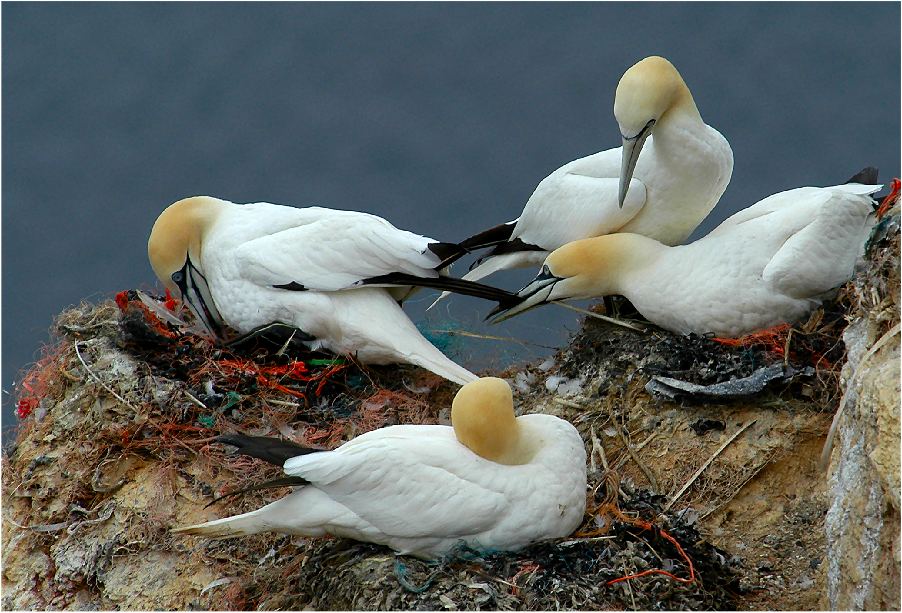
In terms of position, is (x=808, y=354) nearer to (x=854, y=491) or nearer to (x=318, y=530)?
(x=854, y=491)

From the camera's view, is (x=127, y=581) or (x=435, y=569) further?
(x=127, y=581)

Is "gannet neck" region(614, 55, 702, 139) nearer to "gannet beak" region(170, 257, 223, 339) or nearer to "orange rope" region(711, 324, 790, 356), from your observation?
"orange rope" region(711, 324, 790, 356)

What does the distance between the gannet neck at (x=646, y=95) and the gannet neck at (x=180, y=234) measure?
6.97 ft

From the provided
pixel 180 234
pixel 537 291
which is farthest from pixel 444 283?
pixel 180 234

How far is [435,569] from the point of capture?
232 inches

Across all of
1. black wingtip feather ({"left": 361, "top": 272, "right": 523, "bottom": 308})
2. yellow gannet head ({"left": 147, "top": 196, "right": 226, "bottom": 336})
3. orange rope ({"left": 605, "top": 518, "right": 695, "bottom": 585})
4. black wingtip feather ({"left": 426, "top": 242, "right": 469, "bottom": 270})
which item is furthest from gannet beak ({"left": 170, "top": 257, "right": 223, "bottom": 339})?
orange rope ({"left": 605, "top": 518, "right": 695, "bottom": 585})

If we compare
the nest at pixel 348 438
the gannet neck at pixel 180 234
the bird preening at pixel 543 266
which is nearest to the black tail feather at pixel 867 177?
the bird preening at pixel 543 266

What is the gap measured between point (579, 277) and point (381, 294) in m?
0.98

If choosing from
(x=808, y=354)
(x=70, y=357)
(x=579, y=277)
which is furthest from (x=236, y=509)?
(x=808, y=354)

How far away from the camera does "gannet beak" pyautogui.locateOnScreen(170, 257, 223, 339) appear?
26.4 feet

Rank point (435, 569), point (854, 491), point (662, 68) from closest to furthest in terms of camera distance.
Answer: point (854, 491)
point (435, 569)
point (662, 68)

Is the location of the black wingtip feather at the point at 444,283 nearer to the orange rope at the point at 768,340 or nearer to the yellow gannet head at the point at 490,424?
the orange rope at the point at 768,340

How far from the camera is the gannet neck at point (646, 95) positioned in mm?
7441

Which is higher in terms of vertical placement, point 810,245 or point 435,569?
point 810,245
